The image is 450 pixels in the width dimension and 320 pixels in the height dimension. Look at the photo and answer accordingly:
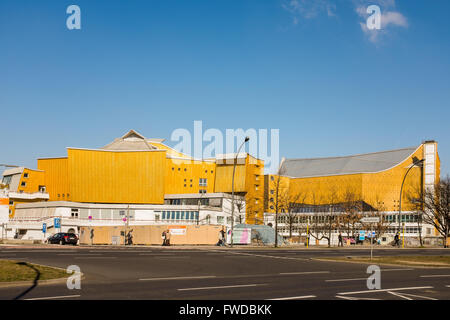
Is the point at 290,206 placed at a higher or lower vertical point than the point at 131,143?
lower

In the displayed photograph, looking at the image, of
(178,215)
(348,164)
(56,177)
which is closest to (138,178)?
(178,215)

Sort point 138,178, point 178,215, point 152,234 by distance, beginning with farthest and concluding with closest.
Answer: point 138,178 < point 178,215 < point 152,234

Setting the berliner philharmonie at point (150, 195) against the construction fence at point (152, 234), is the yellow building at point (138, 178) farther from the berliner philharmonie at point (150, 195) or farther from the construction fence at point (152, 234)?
the construction fence at point (152, 234)

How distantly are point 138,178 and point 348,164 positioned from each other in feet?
227

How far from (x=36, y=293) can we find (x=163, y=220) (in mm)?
72716

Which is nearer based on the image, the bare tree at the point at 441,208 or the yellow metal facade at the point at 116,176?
the bare tree at the point at 441,208

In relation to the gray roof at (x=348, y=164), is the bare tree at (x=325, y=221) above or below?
below

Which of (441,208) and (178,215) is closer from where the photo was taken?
(441,208)

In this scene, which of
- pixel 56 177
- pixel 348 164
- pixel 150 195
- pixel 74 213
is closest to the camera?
pixel 74 213

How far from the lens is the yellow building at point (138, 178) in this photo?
308 feet

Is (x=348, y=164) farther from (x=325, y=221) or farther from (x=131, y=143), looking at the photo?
(x=131, y=143)

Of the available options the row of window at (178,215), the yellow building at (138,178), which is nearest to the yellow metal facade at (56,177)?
the yellow building at (138,178)

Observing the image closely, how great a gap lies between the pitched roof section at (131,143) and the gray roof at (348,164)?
40.6 m

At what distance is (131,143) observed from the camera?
105688 mm
